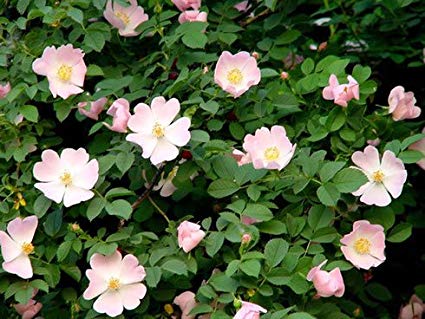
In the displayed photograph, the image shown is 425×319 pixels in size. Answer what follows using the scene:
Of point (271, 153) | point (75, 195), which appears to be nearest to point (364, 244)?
point (271, 153)

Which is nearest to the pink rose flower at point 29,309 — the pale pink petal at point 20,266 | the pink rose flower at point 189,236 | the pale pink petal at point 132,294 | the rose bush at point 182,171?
the rose bush at point 182,171

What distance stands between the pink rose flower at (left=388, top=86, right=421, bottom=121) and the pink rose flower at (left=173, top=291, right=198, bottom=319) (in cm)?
61

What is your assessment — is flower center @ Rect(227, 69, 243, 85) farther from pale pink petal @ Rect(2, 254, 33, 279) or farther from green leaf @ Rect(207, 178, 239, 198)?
pale pink petal @ Rect(2, 254, 33, 279)

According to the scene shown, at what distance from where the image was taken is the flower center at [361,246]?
68.6 inches

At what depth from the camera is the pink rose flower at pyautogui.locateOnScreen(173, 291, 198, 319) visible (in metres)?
1.70

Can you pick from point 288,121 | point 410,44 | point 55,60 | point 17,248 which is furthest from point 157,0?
point 410,44

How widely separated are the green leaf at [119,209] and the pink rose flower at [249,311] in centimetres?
28

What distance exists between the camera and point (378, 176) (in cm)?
180

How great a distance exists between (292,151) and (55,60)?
0.55 meters

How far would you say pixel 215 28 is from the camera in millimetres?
2143

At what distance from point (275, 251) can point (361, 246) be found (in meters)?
0.21

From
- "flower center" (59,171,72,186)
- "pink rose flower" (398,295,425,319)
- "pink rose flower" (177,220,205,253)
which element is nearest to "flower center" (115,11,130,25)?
"flower center" (59,171,72,186)

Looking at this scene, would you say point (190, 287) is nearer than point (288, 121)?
Yes

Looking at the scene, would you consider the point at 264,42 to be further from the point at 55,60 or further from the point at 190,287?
the point at 190,287
